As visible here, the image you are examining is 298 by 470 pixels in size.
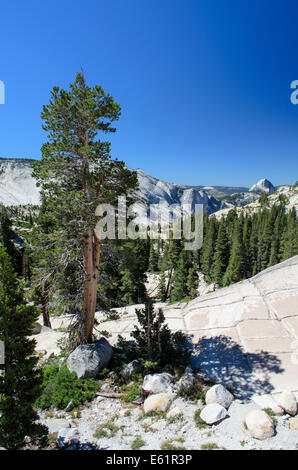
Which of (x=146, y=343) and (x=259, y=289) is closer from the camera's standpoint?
(x=146, y=343)

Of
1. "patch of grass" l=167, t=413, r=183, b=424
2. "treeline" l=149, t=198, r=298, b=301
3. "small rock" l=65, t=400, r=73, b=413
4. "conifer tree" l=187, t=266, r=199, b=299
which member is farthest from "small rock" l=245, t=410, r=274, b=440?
"conifer tree" l=187, t=266, r=199, b=299

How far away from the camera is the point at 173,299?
39781 millimetres

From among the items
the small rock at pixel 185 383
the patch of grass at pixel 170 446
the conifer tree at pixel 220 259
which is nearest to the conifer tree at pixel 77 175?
the small rock at pixel 185 383

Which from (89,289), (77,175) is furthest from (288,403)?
(77,175)

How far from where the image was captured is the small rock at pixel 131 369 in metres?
9.21

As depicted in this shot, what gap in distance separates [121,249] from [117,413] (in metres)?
6.18

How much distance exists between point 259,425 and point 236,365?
12.3 ft

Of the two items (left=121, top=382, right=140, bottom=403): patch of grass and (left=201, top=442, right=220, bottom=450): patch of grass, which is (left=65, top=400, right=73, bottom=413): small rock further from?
(left=201, top=442, right=220, bottom=450): patch of grass

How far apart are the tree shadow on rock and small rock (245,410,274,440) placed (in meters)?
1.76

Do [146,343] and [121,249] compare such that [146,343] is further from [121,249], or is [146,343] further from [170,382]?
[121,249]

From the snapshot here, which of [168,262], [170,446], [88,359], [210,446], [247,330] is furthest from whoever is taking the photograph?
[168,262]

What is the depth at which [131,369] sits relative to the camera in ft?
30.5

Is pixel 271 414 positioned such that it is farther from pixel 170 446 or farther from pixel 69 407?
pixel 69 407
